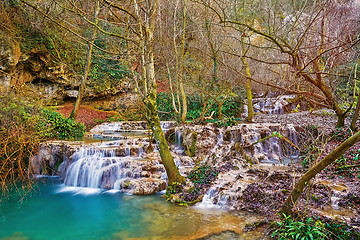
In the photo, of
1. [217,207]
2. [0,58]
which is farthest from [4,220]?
[0,58]

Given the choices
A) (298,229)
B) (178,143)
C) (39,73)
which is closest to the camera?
(298,229)

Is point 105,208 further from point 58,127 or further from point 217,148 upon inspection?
point 58,127

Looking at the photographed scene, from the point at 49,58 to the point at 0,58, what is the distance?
3309 millimetres

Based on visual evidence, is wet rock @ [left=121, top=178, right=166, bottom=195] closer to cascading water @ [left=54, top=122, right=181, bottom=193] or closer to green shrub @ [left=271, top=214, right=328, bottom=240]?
cascading water @ [left=54, top=122, right=181, bottom=193]

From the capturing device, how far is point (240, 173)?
23.5ft

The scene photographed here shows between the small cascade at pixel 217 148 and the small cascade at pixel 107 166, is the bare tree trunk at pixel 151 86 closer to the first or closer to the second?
the small cascade at pixel 107 166

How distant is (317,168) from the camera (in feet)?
11.0

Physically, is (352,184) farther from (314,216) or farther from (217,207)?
(217,207)

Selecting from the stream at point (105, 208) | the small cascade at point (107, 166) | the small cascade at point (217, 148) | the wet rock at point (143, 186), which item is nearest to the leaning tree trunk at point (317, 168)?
the stream at point (105, 208)

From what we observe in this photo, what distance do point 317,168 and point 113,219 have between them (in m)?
4.54

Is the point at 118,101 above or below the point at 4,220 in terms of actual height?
above

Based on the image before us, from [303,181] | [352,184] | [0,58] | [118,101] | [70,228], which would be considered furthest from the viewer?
[118,101]

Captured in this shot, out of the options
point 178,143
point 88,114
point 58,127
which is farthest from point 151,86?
point 88,114

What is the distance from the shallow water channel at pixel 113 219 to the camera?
4594 mm
